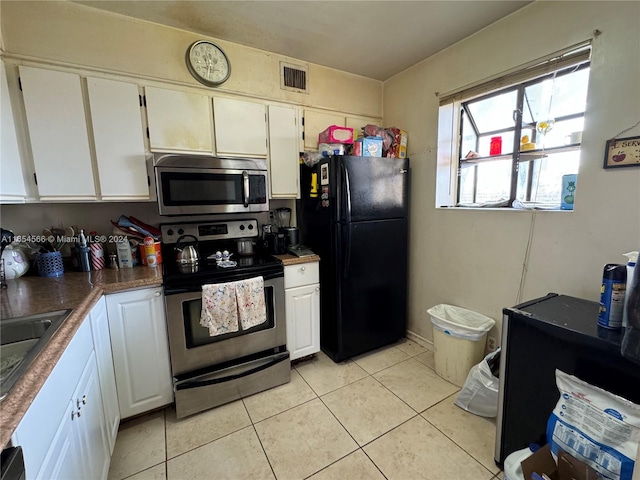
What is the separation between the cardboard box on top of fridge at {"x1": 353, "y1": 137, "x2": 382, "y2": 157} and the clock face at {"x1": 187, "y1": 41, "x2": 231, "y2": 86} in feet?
3.63

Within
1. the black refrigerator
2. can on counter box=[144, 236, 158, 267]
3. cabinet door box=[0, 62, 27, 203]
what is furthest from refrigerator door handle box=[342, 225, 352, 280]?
cabinet door box=[0, 62, 27, 203]

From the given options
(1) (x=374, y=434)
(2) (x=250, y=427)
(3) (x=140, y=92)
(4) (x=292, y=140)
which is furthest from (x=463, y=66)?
(2) (x=250, y=427)

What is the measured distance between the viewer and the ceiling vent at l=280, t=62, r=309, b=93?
92.0 inches

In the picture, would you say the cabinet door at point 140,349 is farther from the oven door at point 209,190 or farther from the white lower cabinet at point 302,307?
the white lower cabinet at point 302,307

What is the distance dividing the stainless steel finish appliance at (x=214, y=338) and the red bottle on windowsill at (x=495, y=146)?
5.97 feet

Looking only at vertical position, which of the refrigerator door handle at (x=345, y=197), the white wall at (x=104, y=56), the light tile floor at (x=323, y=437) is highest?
the white wall at (x=104, y=56)

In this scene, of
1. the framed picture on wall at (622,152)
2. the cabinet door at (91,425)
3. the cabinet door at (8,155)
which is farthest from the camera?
the cabinet door at (8,155)

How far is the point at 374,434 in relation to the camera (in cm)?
166

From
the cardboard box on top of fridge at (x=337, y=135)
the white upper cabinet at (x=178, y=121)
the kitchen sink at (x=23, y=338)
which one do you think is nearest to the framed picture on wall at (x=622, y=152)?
the cardboard box on top of fridge at (x=337, y=135)

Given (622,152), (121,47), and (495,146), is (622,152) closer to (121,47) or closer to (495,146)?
(495,146)

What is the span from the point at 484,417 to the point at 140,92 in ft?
9.93

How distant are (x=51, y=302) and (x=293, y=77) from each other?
2206 millimetres

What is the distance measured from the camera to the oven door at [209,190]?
1.82 meters

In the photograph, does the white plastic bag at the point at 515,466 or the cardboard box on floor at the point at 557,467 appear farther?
the white plastic bag at the point at 515,466
